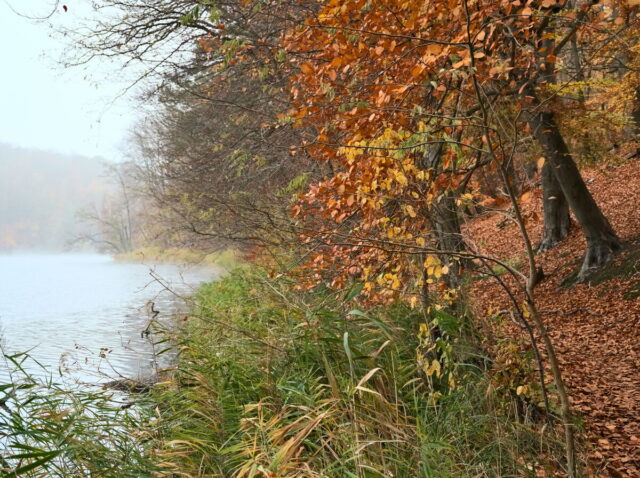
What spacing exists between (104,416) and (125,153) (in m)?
47.7

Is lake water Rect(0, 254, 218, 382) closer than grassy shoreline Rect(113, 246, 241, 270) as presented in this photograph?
Yes

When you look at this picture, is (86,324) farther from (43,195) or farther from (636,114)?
(43,195)

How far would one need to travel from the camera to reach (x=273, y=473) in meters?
2.98

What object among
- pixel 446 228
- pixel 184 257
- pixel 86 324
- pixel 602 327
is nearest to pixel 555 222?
pixel 602 327

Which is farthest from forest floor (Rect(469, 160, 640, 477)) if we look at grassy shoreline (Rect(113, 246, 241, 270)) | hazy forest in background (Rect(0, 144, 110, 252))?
hazy forest in background (Rect(0, 144, 110, 252))

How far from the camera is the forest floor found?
4.13 meters

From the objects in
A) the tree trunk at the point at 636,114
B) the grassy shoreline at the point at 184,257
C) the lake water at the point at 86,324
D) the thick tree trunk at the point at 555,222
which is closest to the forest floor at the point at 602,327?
the thick tree trunk at the point at 555,222

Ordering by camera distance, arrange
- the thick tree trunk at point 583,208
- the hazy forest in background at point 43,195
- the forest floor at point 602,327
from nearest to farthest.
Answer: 1. the forest floor at point 602,327
2. the thick tree trunk at point 583,208
3. the hazy forest in background at point 43,195

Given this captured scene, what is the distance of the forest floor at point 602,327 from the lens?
13.5ft

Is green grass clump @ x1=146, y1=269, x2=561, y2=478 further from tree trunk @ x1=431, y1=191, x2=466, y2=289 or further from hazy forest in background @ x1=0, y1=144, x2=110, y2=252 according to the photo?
hazy forest in background @ x1=0, y1=144, x2=110, y2=252

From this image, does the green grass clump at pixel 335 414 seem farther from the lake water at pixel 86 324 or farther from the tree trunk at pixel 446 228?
the lake water at pixel 86 324

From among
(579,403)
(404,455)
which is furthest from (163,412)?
(579,403)

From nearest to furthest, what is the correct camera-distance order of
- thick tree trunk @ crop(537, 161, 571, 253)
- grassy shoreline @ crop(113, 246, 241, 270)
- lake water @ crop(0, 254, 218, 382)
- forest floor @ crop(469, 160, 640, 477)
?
forest floor @ crop(469, 160, 640, 477) → lake water @ crop(0, 254, 218, 382) → thick tree trunk @ crop(537, 161, 571, 253) → grassy shoreline @ crop(113, 246, 241, 270)

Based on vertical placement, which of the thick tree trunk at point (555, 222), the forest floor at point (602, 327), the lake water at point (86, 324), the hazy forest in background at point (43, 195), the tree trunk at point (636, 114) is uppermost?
the hazy forest in background at point (43, 195)
